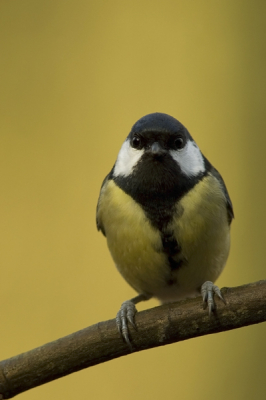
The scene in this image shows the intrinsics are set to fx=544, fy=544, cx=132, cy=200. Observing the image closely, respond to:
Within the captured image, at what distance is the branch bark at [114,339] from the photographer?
90 centimetres

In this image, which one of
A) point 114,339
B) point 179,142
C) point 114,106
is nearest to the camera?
point 114,339

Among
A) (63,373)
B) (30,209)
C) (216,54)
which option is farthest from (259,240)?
(63,373)

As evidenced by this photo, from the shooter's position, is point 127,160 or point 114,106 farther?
point 114,106

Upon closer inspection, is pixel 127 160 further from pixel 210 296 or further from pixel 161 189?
pixel 210 296

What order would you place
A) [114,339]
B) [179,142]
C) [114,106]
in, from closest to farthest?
[114,339]
[179,142]
[114,106]

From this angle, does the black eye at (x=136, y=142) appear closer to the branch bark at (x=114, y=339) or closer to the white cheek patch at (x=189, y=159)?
the white cheek patch at (x=189, y=159)

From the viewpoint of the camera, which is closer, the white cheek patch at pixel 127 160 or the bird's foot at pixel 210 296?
the bird's foot at pixel 210 296

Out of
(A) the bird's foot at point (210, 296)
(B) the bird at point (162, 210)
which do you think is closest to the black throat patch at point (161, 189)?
(B) the bird at point (162, 210)

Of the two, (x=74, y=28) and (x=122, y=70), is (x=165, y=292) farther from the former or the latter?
(x=74, y=28)

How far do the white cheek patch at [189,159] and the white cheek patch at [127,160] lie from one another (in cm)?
7

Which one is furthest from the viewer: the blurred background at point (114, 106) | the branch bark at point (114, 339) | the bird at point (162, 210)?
the blurred background at point (114, 106)

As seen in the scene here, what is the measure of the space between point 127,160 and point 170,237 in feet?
0.58

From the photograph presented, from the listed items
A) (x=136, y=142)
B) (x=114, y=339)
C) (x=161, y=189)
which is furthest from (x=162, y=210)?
(x=114, y=339)

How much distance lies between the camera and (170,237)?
39.9 inches
